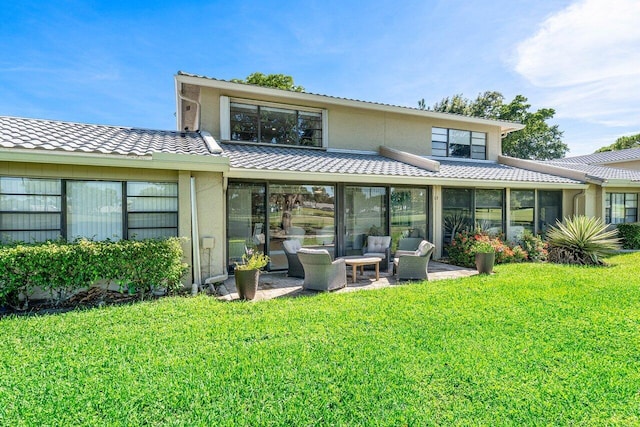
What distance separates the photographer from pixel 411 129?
50.9 feet

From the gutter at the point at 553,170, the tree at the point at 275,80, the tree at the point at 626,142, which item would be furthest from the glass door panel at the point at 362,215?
the tree at the point at 626,142

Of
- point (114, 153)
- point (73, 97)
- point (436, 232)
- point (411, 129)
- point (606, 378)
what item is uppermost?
point (73, 97)

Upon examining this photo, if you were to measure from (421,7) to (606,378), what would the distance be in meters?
12.6

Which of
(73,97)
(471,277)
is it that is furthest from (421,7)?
(73,97)

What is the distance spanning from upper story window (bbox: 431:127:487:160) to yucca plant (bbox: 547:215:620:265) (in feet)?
20.6

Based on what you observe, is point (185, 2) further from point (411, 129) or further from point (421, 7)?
point (411, 129)

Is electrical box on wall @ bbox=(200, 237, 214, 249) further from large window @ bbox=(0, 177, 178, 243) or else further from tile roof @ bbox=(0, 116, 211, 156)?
tile roof @ bbox=(0, 116, 211, 156)

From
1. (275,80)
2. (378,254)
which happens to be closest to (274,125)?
(378,254)

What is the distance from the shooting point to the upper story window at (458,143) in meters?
16.3

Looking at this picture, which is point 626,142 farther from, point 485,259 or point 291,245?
point 291,245

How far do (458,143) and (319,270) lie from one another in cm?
1259

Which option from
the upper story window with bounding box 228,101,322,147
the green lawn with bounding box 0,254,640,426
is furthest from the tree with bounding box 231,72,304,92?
the green lawn with bounding box 0,254,640,426

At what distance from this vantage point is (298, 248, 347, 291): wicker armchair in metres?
7.77

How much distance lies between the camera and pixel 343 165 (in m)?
11.3
